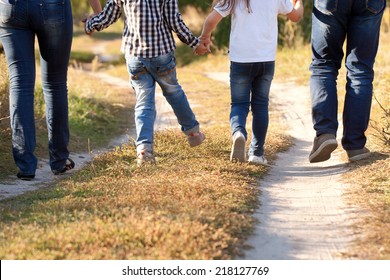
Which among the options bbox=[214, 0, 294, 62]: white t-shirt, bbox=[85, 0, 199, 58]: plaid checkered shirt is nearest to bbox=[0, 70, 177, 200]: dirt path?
bbox=[85, 0, 199, 58]: plaid checkered shirt

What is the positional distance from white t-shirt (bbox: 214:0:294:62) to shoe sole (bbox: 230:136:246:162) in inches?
24.1

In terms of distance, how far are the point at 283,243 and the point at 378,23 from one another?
249 cm

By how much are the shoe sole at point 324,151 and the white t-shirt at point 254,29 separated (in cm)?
77

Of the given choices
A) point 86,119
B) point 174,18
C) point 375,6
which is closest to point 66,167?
point 174,18

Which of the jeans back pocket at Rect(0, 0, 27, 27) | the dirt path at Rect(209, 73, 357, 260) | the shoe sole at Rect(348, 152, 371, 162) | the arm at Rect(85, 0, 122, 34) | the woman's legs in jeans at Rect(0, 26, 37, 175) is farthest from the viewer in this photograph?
the shoe sole at Rect(348, 152, 371, 162)

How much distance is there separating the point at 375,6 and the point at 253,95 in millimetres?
1126

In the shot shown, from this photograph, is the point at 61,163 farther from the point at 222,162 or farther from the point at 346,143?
the point at 346,143

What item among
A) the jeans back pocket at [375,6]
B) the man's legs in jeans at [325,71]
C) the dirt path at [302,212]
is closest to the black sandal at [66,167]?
the dirt path at [302,212]

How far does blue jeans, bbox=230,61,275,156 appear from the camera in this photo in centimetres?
614

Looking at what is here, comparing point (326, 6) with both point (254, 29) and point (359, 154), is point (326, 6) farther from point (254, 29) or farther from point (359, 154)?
point (359, 154)

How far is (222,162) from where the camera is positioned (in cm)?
596

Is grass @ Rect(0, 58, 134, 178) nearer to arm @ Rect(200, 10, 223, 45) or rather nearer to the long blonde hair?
arm @ Rect(200, 10, 223, 45)

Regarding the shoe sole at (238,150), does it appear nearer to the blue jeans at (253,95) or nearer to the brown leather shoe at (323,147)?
the blue jeans at (253,95)

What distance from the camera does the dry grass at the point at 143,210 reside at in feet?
12.6
